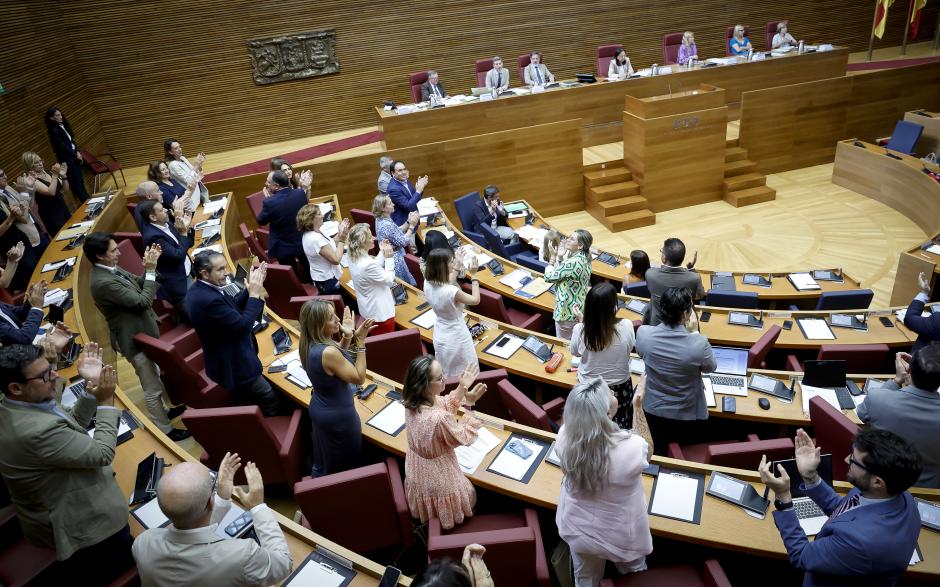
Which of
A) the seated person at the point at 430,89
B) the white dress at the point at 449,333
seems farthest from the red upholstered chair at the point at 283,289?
the seated person at the point at 430,89

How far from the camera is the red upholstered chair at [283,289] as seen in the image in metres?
5.43

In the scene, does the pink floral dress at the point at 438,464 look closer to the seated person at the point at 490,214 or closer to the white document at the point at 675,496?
the white document at the point at 675,496

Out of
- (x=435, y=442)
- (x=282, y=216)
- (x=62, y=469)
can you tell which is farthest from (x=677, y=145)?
(x=62, y=469)

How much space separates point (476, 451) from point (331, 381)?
86cm

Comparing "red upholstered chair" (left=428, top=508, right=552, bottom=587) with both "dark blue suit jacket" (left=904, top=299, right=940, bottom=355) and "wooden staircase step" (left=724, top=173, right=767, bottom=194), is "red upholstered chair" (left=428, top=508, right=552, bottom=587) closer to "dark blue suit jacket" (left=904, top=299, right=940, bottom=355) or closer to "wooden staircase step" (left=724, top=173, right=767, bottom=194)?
"dark blue suit jacket" (left=904, top=299, right=940, bottom=355)

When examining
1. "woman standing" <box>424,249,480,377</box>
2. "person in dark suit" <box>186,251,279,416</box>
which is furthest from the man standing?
"woman standing" <box>424,249,480,377</box>

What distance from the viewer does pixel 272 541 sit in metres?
2.18

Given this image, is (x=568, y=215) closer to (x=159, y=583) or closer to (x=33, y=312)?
(x=33, y=312)

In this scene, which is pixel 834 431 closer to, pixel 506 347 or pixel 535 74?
pixel 506 347

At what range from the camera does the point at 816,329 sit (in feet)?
15.7

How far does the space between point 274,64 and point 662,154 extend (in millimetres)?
6613

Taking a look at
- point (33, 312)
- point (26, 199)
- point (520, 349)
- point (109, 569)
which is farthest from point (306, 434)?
point (26, 199)

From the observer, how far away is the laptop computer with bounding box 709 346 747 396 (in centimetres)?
388

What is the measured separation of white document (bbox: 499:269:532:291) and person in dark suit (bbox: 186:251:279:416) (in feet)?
8.61
